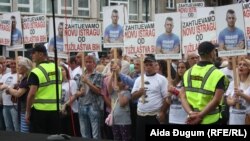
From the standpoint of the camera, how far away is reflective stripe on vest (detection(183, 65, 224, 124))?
639 cm

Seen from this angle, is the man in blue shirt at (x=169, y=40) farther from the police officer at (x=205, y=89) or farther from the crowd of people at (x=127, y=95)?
the police officer at (x=205, y=89)

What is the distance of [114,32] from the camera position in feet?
29.1

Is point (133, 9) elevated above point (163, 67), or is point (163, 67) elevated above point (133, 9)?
point (133, 9)

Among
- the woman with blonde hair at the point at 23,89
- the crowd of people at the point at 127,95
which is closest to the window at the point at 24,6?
the crowd of people at the point at 127,95

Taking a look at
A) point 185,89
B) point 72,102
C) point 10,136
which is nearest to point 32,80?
point 72,102

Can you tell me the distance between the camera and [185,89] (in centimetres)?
667

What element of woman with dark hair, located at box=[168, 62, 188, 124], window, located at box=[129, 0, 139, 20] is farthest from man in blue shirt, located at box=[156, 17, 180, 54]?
window, located at box=[129, 0, 139, 20]

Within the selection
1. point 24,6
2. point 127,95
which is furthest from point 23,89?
point 24,6

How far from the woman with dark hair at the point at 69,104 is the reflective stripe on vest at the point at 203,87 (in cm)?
299

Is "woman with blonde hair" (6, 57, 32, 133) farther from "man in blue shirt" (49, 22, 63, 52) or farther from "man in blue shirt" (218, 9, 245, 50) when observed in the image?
"man in blue shirt" (218, 9, 245, 50)

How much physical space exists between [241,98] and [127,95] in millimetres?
1844

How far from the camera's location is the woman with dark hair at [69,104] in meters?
9.22

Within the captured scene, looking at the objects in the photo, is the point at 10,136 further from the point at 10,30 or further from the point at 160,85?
the point at 10,30

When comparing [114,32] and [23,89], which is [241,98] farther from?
[23,89]
